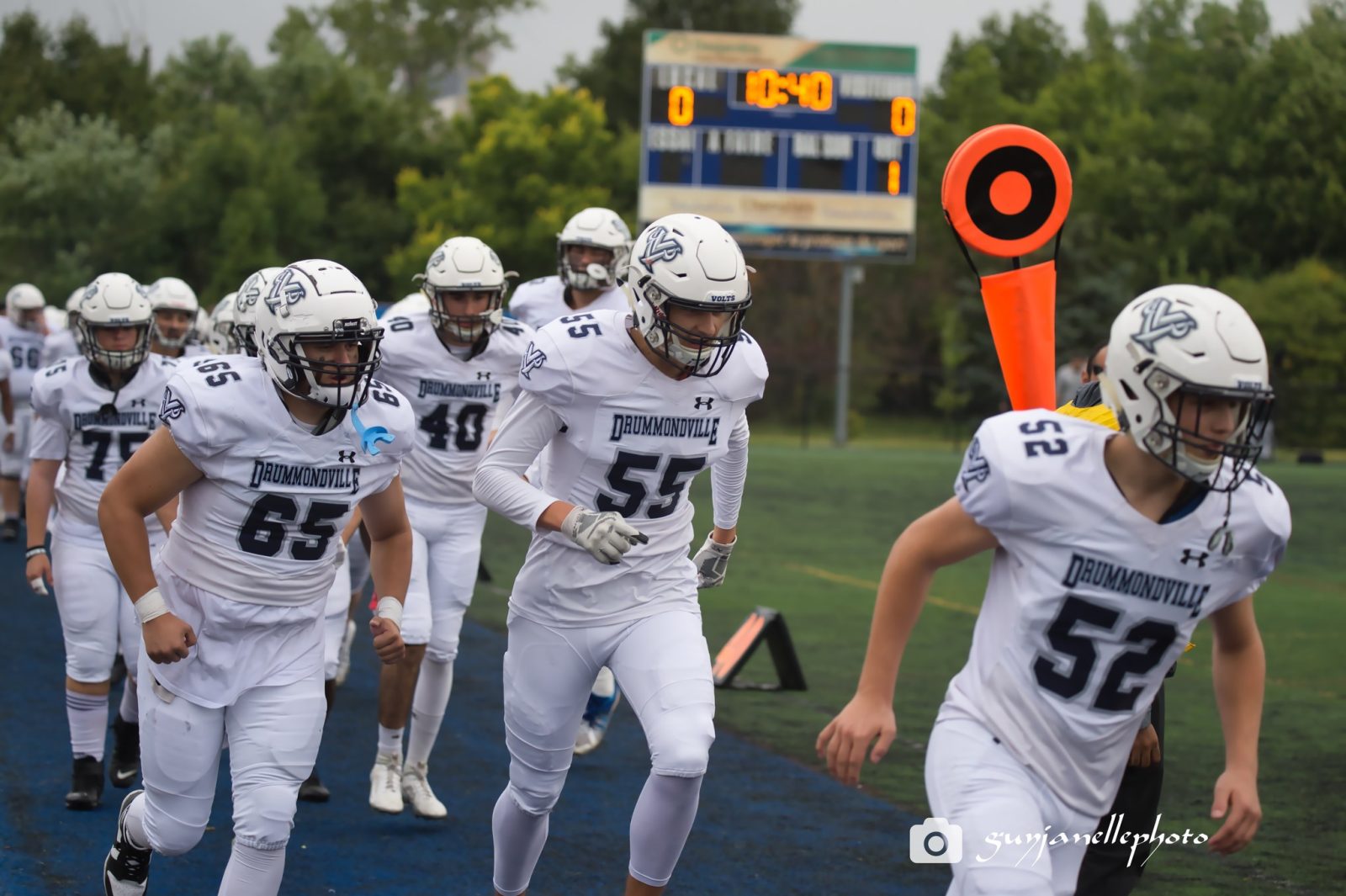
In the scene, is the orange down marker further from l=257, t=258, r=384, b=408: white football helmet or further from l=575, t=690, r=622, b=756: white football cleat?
l=575, t=690, r=622, b=756: white football cleat

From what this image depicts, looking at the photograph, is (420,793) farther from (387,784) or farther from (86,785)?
(86,785)

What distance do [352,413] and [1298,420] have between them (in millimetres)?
28660

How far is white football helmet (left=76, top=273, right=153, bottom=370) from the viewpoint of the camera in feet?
21.1

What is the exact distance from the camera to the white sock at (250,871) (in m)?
4.11

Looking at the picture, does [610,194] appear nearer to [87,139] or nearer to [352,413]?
[87,139]

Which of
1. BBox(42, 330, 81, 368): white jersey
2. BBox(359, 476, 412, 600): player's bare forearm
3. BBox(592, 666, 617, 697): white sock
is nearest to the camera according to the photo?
BBox(359, 476, 412, 600): player's bare forearm

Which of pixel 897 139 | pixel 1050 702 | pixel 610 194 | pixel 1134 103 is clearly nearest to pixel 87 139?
→ pixel 610 194

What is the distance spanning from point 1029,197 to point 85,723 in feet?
12.6

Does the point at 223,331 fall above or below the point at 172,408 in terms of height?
below

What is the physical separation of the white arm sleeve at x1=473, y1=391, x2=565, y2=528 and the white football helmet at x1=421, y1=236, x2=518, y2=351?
1.83 metres

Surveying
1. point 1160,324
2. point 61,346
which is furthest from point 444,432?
point 61,346

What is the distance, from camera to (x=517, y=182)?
38.6m

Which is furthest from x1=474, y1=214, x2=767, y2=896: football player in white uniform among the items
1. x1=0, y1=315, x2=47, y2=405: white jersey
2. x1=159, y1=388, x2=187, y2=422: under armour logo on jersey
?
x1=0, y1=315, x2=47, y2=405: white jersey

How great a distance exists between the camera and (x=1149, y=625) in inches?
135
